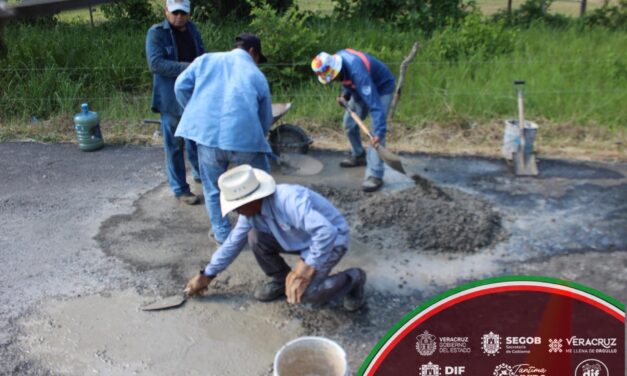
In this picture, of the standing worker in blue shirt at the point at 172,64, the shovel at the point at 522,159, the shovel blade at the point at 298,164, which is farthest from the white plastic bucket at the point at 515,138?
the standing worker in blue shirt at the point at 172,64

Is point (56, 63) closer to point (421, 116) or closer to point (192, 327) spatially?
point (421, 116)

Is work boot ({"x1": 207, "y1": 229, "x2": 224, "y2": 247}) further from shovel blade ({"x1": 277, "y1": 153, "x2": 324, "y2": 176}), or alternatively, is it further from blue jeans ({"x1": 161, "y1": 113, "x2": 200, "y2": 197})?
shovel blade ({"x1": 277, "y1": 153, "x2": 324, "y2": 176})

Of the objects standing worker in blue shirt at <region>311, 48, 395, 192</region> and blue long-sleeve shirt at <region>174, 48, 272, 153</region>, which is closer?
blue long-sleeve shirt at <region>174, 48, 272, 153</region>

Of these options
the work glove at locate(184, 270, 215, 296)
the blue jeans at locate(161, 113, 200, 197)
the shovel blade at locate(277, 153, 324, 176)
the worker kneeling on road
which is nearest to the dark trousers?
the worker kneeling on road

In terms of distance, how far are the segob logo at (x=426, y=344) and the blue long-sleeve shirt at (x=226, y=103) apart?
2.80 metres

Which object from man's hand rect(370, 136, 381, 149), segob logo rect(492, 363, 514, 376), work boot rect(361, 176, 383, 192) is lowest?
work boot rect(361, 176, 383, 192)

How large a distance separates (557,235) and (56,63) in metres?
7.64

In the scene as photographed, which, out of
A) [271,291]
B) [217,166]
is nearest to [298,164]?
[217,166]

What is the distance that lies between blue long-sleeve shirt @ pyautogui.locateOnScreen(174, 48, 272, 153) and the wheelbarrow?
2.08 meters

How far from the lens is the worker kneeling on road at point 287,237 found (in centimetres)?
304

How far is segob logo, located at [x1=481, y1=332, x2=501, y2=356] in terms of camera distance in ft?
3.95

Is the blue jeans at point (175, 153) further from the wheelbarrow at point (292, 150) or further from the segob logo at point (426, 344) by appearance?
the segob logo at point (426, 344)

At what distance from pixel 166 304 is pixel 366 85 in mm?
2678

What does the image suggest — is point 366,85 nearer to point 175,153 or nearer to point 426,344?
point 175,153
